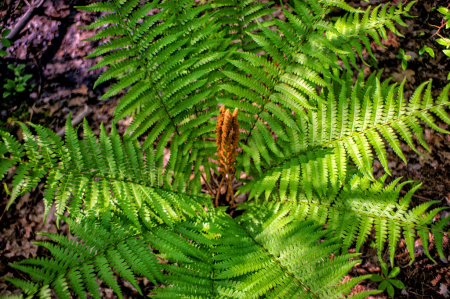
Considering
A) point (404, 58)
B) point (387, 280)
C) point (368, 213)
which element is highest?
point (404, 58)

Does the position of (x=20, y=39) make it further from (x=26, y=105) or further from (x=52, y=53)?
(x=26, y=105)

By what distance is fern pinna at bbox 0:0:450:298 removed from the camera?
153cm

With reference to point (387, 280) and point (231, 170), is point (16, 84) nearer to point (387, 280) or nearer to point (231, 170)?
point (231, 170)

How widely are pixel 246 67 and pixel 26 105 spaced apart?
101 inches

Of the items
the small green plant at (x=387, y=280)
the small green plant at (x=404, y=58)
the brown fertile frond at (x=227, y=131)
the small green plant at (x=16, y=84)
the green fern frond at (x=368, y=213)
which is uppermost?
the small green plant at (x=16, y=84)

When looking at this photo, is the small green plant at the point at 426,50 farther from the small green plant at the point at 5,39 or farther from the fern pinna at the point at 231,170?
the small green plant at the point at 5,39

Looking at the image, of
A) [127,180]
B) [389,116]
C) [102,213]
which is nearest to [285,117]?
[389,116]

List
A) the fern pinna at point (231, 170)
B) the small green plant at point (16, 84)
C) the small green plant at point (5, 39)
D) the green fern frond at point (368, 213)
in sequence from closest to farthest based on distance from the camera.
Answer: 1. the fern pinna at point (231, 170)
2. the green fern frond at point (368, 213)
3. the small green plant at point (16, 84)
4. the small green plant at point (5, 39)

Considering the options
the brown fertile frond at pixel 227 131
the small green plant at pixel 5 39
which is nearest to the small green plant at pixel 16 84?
the small green plant at pixel 5 39

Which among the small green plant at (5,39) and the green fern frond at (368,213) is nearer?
the green fern frond at (368,213)

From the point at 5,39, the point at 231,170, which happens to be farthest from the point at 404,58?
the point at 5,39

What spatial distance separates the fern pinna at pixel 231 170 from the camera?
153 centimetres

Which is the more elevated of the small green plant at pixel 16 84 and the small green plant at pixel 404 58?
the small green plant at pixel 16 84

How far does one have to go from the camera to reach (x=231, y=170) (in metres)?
1.93
